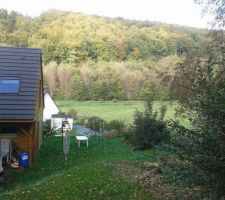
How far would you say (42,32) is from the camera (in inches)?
2923

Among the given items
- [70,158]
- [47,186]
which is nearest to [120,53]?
[70,158]

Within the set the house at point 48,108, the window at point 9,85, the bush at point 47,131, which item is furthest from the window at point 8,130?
the house at point 48,108

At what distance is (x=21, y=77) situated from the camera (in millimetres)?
18672

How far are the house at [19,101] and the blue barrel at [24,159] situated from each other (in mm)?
243

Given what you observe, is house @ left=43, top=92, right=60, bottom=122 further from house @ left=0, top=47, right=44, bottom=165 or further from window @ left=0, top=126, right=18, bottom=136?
window @ left=0, top=126, right=18, bottom=136

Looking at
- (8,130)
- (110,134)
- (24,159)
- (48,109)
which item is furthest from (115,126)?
(24,159)

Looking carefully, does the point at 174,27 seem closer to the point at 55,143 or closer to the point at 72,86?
the point at 72,86

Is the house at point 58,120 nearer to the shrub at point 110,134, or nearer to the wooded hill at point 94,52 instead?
the shrub at point 110,134

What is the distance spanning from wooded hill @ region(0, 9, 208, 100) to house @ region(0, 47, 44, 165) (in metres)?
49.1

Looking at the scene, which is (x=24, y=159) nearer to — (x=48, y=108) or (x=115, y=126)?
(x=115, y=126)

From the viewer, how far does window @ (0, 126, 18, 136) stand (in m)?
17.8

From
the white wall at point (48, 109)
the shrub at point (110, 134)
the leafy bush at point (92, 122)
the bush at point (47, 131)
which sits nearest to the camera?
the shrub at point (110, 134)

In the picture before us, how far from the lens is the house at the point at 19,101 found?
16750mm

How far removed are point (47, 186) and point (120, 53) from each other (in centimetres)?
6706
